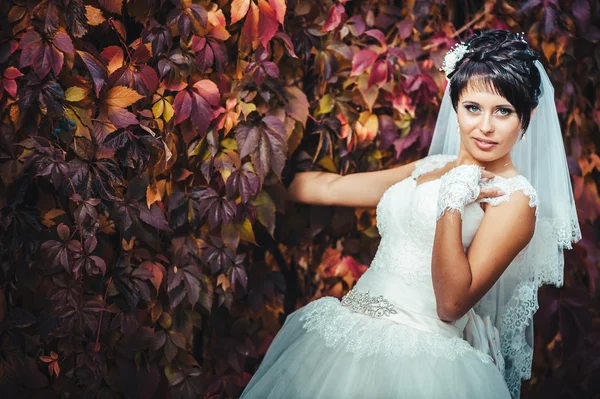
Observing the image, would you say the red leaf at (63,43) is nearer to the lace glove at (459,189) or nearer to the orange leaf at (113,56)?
the orange leaf at (113,56)

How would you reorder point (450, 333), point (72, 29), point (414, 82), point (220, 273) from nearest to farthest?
point (72, 29), point (450, 333), point (220, 273), point (414, 82)

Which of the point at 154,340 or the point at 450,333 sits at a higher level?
the point at 450,333

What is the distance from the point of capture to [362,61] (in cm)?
219

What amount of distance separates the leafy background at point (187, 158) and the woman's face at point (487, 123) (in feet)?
Answer: 1.33

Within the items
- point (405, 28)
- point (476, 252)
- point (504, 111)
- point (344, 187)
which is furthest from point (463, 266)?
point (405, 28)

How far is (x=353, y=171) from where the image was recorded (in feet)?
7.75

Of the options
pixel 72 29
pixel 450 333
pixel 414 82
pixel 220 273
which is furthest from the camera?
pixel 414 82

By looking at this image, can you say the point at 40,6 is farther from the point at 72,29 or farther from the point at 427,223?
the point at 427,223

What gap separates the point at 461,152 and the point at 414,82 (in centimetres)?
39

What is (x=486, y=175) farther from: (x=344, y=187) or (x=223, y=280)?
(x=223, y=280)

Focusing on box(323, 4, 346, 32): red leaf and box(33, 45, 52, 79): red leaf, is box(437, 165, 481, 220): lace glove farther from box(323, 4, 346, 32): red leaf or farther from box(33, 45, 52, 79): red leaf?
box(33, 45, 52, 79): red leaf

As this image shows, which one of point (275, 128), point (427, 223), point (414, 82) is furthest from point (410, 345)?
point (414, 82)

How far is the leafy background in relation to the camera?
1795mm

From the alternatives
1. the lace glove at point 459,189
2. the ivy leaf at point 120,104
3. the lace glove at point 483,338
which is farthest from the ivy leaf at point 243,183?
the lace glove at point 483,338
